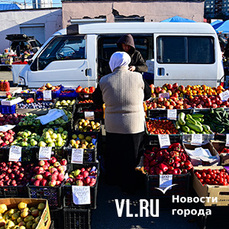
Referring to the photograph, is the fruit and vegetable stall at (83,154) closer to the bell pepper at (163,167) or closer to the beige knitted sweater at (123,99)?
the bell pepper at (163,167)

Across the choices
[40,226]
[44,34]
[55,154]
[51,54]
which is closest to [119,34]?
[51,54]

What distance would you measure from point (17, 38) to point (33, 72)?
11029 mm

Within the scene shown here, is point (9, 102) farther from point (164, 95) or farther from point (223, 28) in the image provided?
point (223, 28)

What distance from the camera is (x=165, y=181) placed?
139 inches

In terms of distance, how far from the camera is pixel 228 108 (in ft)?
16.8

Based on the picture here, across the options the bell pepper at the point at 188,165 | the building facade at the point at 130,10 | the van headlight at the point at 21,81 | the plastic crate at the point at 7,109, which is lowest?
the bell pepper at the point at 188,165

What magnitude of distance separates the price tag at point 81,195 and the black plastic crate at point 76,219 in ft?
0.37

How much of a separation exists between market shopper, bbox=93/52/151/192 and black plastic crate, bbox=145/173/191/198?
1.30ft

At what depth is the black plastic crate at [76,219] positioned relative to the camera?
128 inches

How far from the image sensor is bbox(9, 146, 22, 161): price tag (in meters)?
3.96

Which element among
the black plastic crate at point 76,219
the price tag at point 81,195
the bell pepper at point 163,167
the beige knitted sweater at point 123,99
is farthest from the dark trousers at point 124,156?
the black plastic crate at point 76,219

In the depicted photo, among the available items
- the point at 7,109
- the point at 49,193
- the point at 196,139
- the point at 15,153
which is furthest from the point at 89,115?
the point at 49,193

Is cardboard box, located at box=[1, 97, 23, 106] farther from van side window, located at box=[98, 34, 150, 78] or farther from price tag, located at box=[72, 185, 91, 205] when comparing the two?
price tag, located at box=[72, 185, 91, 205]

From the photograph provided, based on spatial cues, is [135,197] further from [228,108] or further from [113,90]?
[228,108]
